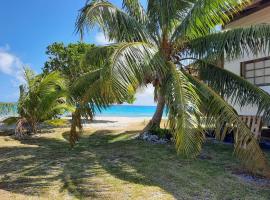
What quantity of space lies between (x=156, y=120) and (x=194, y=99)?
552 centimetres

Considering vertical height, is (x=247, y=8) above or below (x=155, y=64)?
above

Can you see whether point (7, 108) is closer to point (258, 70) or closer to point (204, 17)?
point (204, 17)

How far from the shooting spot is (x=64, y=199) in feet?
18.7

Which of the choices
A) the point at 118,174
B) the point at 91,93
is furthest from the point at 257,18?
the point at 118,174

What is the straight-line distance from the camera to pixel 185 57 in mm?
11266

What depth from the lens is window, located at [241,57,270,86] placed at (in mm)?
12458

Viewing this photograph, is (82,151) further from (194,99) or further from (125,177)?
(194,99)

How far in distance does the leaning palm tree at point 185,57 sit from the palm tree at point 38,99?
11.5ft

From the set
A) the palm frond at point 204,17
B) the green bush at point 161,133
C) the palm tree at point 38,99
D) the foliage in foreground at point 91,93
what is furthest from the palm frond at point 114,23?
the palm tree at point 38,99

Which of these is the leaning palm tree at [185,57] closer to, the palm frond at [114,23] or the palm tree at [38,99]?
the palm frond at [114,23]

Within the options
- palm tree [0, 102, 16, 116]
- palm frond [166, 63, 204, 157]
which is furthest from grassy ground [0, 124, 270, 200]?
palm tree [0, 102, 16, 116]

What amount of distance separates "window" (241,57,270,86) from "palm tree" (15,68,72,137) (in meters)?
7.53

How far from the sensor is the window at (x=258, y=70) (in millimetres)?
12458

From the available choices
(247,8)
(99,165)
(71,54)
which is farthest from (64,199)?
(71,54)
